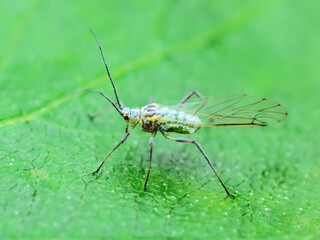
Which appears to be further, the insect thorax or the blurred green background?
the insect thorax

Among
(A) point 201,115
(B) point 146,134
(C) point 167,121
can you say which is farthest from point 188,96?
(B) point 146,134

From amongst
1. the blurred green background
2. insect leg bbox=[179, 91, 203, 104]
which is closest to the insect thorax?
the blurred green background

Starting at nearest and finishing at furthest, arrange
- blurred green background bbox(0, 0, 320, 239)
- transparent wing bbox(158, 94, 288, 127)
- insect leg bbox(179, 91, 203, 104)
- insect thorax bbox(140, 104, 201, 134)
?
blurred green background bbox(0, 0, 320, 239)
transparent wing bbox(158, 94, 288, 127)
insect thorax bbox(140, 104, 201, 134)
insect leg bbox(179, 91, 203, 104)

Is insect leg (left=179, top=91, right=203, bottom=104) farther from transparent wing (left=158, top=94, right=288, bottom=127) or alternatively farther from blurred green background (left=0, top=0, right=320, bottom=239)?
blurred green background (left=0, top=0, right=320, bottom=239)

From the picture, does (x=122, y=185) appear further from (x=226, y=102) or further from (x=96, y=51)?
(x=96, y=51)

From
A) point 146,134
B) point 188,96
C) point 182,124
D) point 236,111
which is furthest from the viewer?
point 188,96

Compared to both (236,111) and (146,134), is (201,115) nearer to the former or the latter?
(236,111)

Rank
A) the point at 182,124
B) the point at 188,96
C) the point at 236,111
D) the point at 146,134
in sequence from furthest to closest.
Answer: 1. the point at 188,96
2. the point at 146,134
3. the point at 182,124
4. the point at 236,111
